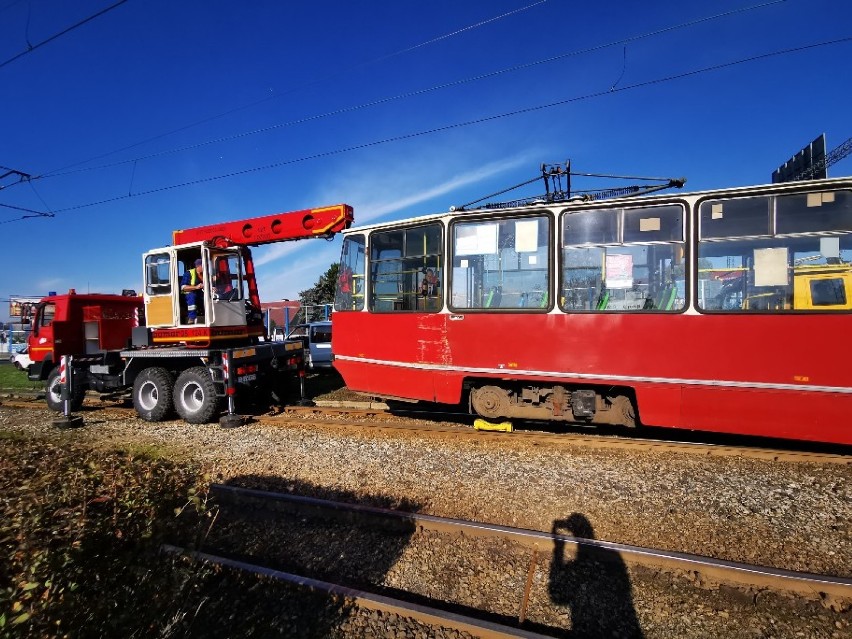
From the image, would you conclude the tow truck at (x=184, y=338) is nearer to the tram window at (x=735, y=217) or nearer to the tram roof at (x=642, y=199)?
the tram roof at (x=642, y=199)

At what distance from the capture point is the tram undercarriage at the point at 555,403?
582 cm

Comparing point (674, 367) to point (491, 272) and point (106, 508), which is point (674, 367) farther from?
point (106, 508)

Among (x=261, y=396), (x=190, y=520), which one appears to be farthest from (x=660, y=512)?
(x=261, y=396)

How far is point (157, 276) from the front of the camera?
8953 millimetres

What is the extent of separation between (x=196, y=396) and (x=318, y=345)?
7.01 metres

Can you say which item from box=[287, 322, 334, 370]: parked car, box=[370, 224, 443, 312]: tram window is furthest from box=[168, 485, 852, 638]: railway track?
box=[287, 322, 334, 370]: parked car

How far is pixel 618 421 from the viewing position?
19.1 ft

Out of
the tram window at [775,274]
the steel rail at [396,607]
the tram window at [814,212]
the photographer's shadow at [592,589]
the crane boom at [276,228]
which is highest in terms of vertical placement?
the crane boom at [276,228]

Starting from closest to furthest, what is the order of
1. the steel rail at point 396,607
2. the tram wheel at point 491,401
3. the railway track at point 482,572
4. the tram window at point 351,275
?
the steel rail at point 396,607 < the railway track at point 482,572 < the tram wheel at point 491,401 < the tram window at point 351,275

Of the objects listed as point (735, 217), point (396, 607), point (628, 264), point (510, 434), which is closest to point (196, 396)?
point (510, 434)

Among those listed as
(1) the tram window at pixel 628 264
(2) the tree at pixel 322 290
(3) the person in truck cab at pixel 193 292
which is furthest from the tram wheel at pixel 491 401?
(2) the tree at pixel 322 290

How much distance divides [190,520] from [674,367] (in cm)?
528

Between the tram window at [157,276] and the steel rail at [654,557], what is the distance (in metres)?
6.49

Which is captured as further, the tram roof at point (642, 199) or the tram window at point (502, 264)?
the tram window at point (502, 264)
